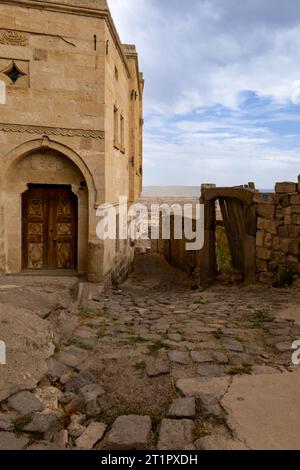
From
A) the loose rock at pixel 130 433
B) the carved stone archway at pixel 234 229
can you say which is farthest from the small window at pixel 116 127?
the loose rock at pixel 130 433

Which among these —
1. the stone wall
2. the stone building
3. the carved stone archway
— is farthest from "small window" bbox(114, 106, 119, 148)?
the stone wall

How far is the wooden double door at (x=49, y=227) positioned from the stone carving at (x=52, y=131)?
1.35m

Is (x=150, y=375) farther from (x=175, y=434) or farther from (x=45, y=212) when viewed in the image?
(x=45, y=212)

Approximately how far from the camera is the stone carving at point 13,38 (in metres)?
8.15

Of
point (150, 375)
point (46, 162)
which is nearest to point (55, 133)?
point (46, 162)

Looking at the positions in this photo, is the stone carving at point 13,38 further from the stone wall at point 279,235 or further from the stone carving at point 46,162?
the stone wall at point 279,235

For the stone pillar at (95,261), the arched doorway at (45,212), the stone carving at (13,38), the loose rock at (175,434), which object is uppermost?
the stone carving at (13,38)

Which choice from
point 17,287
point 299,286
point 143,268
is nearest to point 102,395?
point 17,287

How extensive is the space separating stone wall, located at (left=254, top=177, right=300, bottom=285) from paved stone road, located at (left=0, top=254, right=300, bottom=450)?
1949 millimetres

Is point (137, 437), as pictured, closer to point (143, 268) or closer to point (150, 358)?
point (150, 358)

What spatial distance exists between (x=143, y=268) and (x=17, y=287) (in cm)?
1163

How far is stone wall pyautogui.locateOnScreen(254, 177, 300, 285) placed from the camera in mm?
8625

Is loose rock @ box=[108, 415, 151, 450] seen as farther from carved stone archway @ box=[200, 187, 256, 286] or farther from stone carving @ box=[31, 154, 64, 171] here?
carved stone archway @ box=[200, 187, 256, 286]

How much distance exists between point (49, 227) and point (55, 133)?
2.32 m
